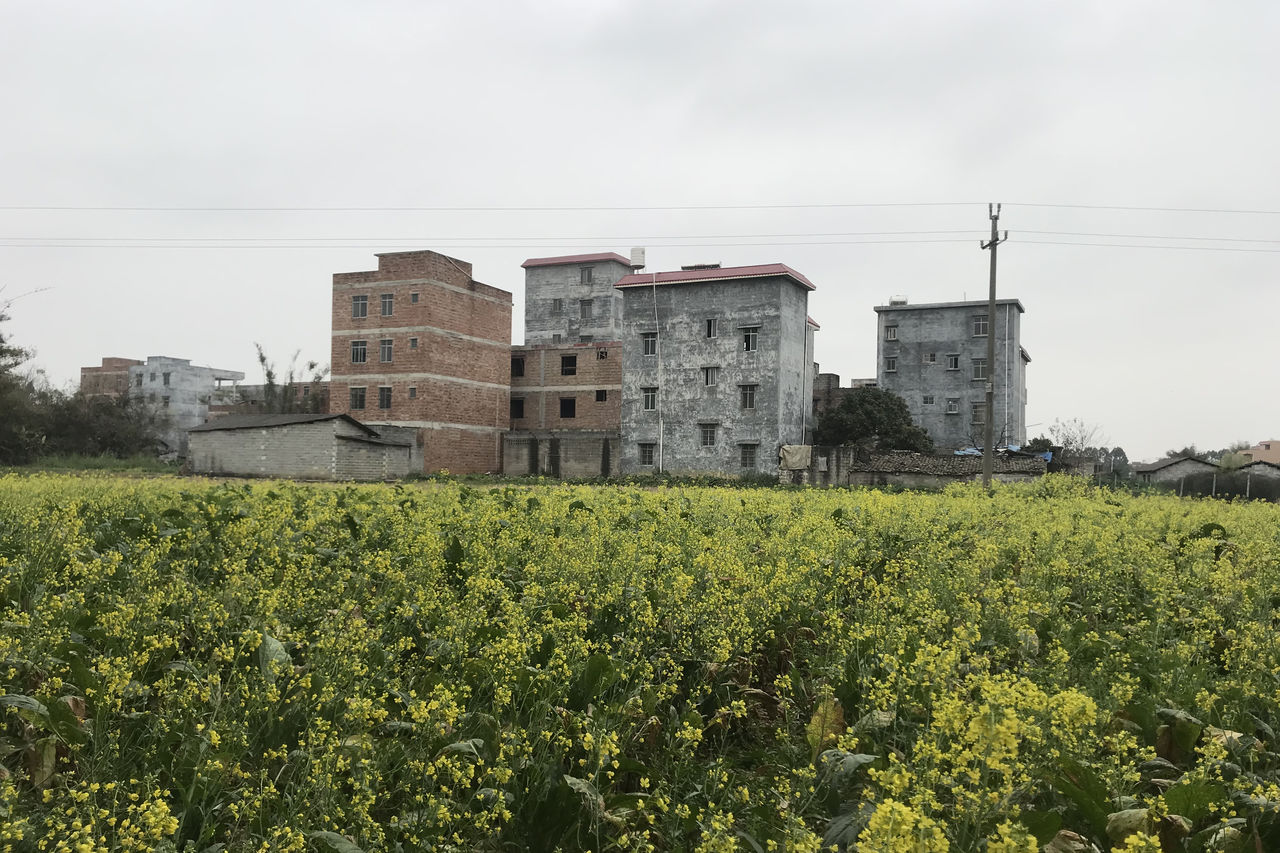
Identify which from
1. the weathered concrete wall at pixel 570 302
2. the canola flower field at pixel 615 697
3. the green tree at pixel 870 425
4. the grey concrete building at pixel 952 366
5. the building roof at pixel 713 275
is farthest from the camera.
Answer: the weathered concrete wall at pixel 570 302

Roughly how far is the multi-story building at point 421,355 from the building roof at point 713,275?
30.4 ft

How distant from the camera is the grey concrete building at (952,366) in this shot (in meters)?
49.8

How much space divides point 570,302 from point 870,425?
22189 millimetres

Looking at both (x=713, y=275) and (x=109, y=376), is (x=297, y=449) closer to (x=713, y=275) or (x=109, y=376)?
(x=713, y=275)

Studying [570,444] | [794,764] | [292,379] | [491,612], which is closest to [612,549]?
[491,612]

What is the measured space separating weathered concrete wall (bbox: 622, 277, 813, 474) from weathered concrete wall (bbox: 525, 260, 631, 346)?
12.9 metres

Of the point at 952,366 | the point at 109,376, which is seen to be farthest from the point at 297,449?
the point at 109,376

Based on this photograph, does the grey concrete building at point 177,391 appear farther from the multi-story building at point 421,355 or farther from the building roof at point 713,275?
the building roof at point 713,275

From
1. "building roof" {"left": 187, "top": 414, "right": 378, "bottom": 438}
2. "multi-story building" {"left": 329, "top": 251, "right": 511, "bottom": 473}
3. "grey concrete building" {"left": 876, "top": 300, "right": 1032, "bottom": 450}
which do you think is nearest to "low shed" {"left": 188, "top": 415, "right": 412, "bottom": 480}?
"building roof" {"left": 187, "top": 414, "right": 378, "bottom": 438}

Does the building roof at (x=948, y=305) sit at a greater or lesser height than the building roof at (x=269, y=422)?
greater

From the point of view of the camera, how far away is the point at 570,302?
5403 centimetres

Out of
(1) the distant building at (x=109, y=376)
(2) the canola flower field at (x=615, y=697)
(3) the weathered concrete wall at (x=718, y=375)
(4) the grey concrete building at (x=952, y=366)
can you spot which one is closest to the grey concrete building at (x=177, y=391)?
(1) the distant building at (x=109, y=376)

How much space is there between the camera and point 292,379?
5572 cm

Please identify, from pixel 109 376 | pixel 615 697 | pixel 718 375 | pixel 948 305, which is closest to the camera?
pixel 615 697
